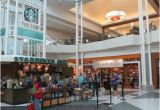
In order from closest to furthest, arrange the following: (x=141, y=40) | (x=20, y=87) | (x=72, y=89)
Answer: (x=20, y=87)
(x=72, y=89)
(x=141, y=40)

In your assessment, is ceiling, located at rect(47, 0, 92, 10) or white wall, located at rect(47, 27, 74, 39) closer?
ceiling, located at rect(47, 0, 92, 10)

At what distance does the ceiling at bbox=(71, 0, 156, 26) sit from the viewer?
2098 centimetres

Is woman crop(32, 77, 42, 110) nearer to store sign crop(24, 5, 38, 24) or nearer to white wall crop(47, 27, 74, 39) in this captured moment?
store sign crop(24, 5, 38, 24)

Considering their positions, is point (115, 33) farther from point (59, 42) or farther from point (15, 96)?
point (15, 96)

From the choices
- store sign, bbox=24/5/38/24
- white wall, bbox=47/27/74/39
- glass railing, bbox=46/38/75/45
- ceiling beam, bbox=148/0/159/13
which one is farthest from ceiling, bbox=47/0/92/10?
ceiling beam, bbox=148/0/159/13

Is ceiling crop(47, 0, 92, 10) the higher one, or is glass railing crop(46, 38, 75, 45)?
ceiling crop(47, 0, 92, 10)

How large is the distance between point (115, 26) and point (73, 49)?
8711mm

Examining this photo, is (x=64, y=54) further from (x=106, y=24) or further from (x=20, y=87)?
(x=20, y=87)

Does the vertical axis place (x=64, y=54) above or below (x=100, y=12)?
below

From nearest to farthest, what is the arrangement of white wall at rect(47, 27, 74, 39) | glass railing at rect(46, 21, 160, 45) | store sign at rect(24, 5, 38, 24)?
store sign at rect(24, 5, 38, 24) < glass railing at rect(46, 21, 160, 45) < white wall at rect(47, 27, 74, 39)

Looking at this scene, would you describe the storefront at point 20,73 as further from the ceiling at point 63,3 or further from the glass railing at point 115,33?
the ceiling at point 63,3

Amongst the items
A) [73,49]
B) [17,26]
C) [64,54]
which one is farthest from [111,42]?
[17,26]

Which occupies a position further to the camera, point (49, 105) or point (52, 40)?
point (52, 40)

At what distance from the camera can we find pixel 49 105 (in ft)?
32.9
